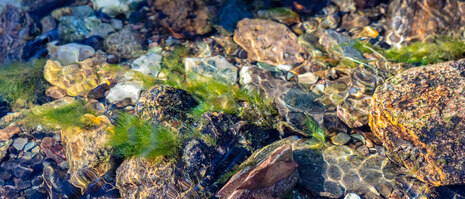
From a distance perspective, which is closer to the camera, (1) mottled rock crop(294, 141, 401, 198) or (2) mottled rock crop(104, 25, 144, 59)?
(1) mottled rock crop(294, 141, 401, 198)

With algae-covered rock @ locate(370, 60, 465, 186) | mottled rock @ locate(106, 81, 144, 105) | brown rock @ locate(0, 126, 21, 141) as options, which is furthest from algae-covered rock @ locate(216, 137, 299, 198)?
brown rock @ locate(0, 126, 21, 141)

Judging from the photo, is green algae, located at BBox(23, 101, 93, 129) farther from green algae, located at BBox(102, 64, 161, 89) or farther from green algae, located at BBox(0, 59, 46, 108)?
green algae, located at BBox(102, 64, 161, 89)

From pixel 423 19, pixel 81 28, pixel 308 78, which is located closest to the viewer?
pixel 308 78

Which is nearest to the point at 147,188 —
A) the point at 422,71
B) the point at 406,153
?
the point at 406,153

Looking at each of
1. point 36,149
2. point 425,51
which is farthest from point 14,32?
point 425,51

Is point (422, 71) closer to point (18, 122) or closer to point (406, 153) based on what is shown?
point (406, 153)

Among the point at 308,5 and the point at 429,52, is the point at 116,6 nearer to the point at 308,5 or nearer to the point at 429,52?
the point at 308,5
